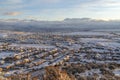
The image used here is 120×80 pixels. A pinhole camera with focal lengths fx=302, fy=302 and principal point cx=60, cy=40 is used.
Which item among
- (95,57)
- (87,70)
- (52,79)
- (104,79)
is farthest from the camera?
(95,57)

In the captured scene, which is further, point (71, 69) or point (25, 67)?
point (25, 67)

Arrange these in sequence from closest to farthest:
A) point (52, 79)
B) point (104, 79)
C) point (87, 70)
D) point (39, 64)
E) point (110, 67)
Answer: point (52, 79) → point (104, 79) → point (87, 70) → point (110, 67) → point (39, 64)

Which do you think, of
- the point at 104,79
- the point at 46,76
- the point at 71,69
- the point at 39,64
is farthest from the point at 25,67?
the point at 46,76

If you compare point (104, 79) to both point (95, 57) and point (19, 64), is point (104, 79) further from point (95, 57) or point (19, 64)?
point (95, 57)

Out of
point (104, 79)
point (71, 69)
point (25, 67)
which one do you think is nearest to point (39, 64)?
point (25, 67)

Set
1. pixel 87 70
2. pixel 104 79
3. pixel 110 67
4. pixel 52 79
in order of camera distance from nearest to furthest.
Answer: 1. pixel 52 79
2. pixel 104 79
3. pixel 87 70
4. pixel 110 67

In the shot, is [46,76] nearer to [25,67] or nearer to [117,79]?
[117,79]

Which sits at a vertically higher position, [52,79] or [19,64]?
[52,79]

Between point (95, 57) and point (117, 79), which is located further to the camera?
point (95, 57)

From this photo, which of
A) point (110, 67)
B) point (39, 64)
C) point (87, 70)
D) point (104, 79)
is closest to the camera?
point (104, 79)
